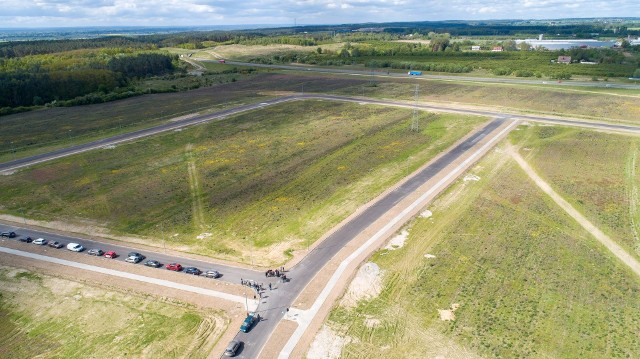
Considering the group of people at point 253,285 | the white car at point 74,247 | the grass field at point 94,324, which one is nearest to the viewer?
the grass field at point 94,324

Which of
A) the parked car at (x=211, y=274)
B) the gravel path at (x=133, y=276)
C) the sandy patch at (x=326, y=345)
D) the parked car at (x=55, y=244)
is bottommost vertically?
the sandy patch at (x=326, y=345)

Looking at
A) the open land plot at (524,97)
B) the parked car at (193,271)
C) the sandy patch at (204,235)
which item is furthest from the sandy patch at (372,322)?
the open land plot at (524,97)

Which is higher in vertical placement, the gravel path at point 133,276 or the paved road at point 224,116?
the paved road at point 224,116

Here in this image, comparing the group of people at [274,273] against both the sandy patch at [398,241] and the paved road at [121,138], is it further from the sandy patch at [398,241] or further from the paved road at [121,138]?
the paved road at [121,138]

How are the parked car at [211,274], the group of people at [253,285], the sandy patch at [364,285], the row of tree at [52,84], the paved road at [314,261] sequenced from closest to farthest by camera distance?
the paved road at [314,261]
the sandy patch at [364,285]
the group of people at [253,285]
the parked car at [211,274]
the row of tree at [52,84]

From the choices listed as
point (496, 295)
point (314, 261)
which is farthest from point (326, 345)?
point (496, 295)

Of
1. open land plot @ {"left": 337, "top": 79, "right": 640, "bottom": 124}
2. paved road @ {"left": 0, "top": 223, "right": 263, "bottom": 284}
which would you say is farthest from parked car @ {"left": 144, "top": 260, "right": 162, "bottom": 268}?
open land plot @ {"left": 337, "top": 79, "right": 640, "bottom": 124}

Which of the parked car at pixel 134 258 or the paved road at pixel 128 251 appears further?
the parked car at pixel 134 258
